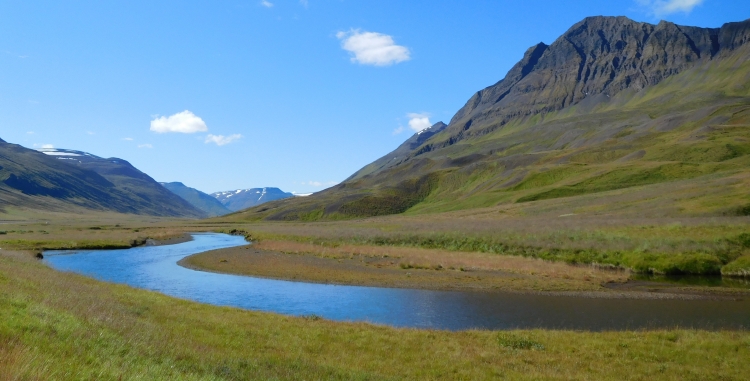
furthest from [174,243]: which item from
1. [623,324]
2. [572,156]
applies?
[572,156]

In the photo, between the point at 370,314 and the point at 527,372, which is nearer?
the point at 527,372

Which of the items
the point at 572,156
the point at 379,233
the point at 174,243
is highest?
the point at 572,156

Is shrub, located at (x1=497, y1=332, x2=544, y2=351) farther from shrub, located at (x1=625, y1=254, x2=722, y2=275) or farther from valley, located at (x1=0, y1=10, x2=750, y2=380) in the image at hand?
shrub, located at (x1=625, y1=254, x2=722, y2=275)

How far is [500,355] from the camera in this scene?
18.9 meters

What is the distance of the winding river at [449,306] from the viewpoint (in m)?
28.9

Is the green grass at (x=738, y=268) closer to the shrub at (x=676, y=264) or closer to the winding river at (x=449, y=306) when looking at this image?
the shrub at (x=676, y=264)

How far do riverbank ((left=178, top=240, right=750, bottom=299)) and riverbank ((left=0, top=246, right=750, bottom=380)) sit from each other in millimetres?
16336

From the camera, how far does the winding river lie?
28.9 meters

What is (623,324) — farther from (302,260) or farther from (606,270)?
(302,260)

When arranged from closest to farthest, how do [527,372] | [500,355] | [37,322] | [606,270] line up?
[37,322], [527,372], [500,355], [606,270]

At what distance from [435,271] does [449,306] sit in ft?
52.0

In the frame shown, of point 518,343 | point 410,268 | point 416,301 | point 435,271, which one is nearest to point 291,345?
point 518,343

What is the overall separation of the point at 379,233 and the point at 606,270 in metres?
39.1

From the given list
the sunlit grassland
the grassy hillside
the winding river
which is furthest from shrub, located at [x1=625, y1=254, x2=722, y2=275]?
the grassy hillside
